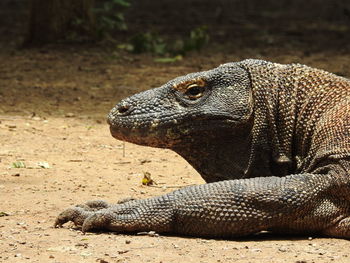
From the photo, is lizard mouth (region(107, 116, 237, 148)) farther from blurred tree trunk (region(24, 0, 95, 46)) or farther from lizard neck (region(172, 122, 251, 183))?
blurred tree trunk (region(24, 0, 95, 46))

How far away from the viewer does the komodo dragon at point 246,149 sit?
190 inches

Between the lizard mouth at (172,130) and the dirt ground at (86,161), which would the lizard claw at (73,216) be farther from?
the lizard mouth at (172,130)

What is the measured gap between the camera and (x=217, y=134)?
5277mm

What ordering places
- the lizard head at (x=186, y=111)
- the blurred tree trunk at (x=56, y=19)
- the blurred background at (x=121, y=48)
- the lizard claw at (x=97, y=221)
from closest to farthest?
the lizard claw at (x=97, y=221) → the lizard head at (x=186, y=111) → the blurred background at (x=121, y=48) → the blurred tree trunk at (x=56, y=19)

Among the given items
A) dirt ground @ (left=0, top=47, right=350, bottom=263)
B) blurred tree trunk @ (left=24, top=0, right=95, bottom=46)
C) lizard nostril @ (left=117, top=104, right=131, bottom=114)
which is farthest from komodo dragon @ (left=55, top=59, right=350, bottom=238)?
blurred tree trunk @ (left=24, top=0, right=95, bottom=46)

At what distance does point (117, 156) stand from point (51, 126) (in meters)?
1.36

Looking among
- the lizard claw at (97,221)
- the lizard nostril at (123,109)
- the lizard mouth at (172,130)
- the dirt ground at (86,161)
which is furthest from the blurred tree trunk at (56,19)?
the lizard claw at (97,221)

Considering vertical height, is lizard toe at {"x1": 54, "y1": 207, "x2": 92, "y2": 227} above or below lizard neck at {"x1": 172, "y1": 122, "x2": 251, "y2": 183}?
below

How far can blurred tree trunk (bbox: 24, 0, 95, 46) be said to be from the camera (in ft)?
43.1

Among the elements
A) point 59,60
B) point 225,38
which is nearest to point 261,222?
point 59,60

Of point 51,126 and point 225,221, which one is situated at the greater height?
point 225,221

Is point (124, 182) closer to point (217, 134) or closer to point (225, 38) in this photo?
point (217, 134)

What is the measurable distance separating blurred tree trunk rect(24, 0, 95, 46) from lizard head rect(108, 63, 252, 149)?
807 cm

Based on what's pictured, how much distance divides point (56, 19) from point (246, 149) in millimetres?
8553
